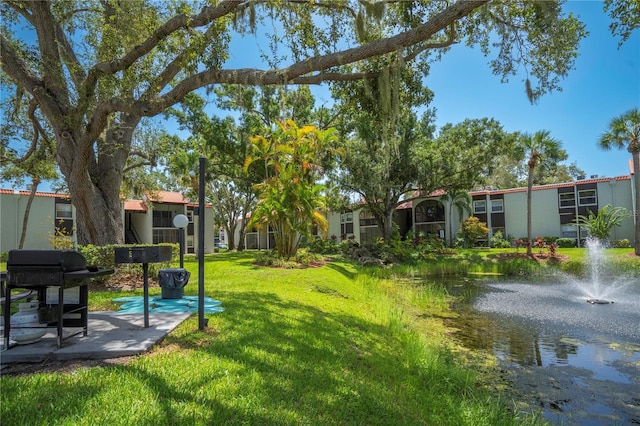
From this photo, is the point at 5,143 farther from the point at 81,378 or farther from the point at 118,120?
the point at 81,378

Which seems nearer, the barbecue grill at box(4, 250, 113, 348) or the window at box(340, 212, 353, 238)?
the barbecue grill at box(4, 250, 113, 348)

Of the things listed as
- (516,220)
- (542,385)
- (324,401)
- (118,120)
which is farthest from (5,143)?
(516,220)

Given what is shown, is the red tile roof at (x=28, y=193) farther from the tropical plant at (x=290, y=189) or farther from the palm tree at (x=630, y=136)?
the palm tree at (x=630, y=136)

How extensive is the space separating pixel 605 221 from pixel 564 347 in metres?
26.7

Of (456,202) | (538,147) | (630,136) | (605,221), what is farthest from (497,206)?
(630,136)

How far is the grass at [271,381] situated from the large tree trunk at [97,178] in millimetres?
2919

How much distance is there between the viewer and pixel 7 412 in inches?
98.6

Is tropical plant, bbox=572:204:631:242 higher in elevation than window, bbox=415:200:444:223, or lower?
lower

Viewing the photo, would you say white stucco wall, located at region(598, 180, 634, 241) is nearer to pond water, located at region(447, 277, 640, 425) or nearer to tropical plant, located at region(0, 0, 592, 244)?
pond water, located at region(447, 277, 640, 425)

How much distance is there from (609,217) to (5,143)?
125 ft

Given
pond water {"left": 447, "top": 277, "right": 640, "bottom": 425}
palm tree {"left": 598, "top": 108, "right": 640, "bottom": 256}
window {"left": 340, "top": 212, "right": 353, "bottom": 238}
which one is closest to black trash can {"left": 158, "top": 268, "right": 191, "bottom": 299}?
pond water {"left": 447, "top": 277, "right": 640, "bottom": 425}

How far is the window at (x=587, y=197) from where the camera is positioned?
3093 cm

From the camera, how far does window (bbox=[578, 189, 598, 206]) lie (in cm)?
3093

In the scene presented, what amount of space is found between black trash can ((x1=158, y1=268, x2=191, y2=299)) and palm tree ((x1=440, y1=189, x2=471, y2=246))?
28.1m
